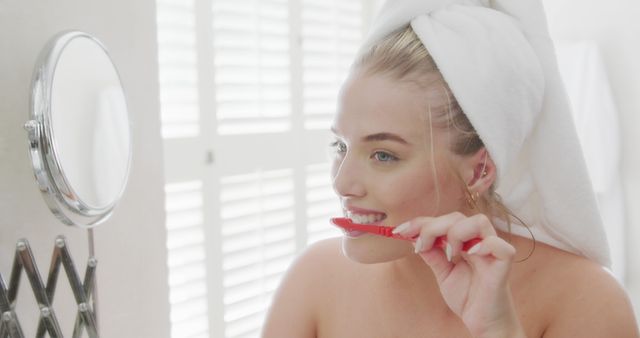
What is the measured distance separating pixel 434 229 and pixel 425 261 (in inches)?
5.3

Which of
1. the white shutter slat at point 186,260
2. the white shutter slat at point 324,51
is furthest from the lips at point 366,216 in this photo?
the white shutter slat at point 324,51

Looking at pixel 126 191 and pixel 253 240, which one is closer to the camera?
pixel 126 191

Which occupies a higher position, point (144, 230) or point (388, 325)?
point (144, 230)

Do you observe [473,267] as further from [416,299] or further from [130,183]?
[130,183]

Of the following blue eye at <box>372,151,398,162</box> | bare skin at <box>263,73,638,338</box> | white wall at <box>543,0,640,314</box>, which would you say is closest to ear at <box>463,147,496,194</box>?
bare skin at <box>263,73,638,338</box>

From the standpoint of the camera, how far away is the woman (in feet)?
2.33

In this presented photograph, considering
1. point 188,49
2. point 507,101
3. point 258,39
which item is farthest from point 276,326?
point 258,39

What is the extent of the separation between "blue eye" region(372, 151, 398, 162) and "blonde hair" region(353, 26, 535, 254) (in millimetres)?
64

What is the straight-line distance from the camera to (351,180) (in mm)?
734

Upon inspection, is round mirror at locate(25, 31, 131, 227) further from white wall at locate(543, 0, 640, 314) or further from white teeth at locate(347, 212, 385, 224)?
white wall at locate(543, 0, 640, 314)

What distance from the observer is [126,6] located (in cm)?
86

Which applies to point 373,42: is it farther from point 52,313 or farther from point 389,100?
point 52,313

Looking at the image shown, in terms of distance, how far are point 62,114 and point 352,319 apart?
0.51 meters

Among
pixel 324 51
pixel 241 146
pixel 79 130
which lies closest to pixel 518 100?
pixel 79 130
